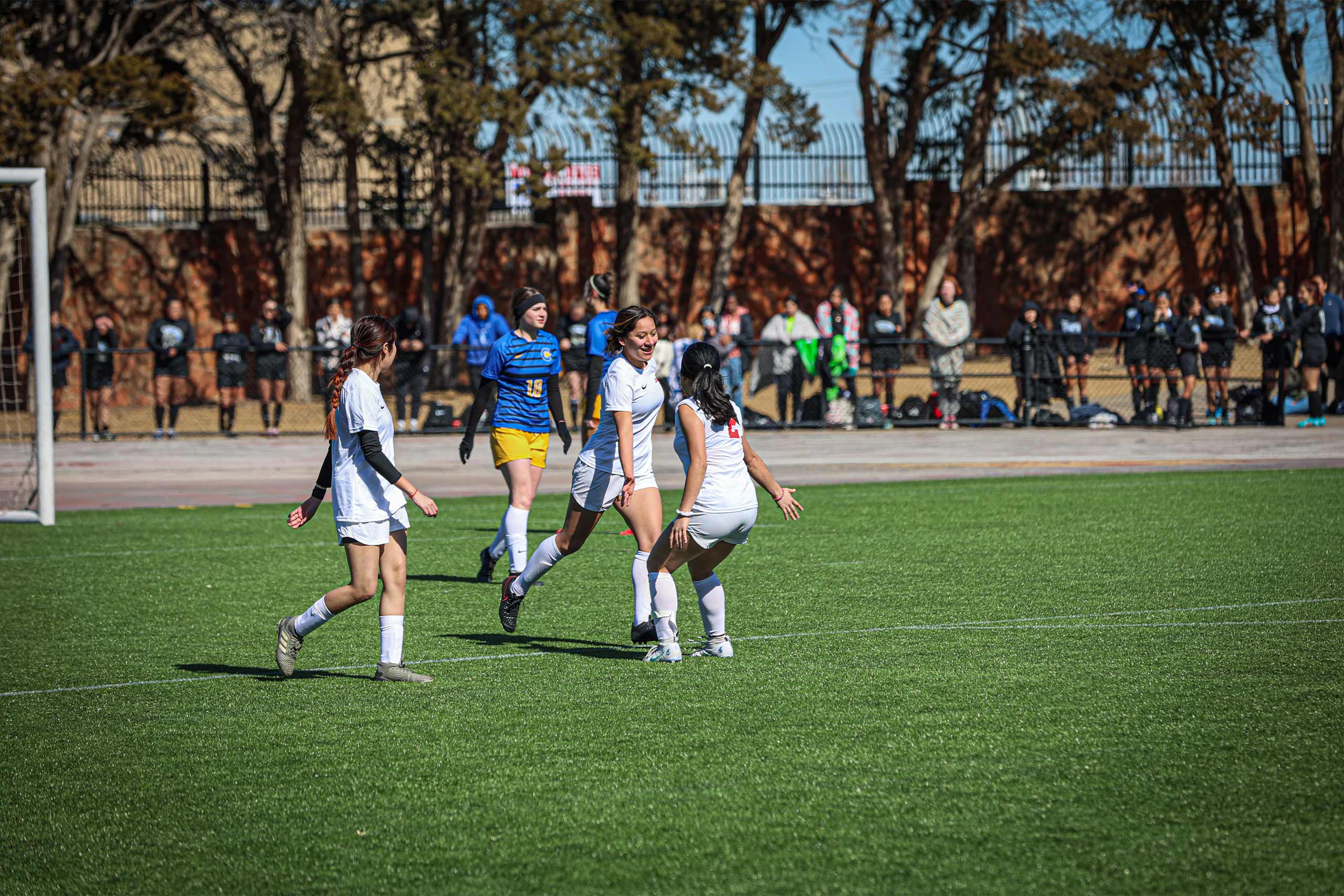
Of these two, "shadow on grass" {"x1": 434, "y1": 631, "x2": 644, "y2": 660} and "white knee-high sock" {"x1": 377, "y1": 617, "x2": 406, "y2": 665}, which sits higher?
"white knee-high sock" {"x1": 377, "y1": 617, "x2": 406, "y2": 665}

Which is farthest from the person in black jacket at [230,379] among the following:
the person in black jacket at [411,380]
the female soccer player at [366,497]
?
the female soccer player at [366,497]

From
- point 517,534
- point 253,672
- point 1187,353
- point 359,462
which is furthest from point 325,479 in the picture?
point 1187,353

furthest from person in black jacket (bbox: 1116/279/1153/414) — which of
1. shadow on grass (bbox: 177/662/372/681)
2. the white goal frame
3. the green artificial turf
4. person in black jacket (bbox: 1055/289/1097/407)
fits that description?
shadow on grass (bbox: 177/662/372/681)

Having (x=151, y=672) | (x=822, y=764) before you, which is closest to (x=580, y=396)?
(x=151, y=672)

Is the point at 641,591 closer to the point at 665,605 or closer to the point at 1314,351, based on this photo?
the point at 665,605

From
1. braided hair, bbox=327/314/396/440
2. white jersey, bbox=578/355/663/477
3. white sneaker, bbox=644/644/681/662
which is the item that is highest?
braided hair, bbox=327/314/396/440

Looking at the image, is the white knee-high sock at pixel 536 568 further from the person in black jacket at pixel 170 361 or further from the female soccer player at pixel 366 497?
the person in black jacket at pixel 170 361

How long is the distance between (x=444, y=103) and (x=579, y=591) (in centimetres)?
1871

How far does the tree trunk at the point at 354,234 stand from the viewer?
3041 centimetres

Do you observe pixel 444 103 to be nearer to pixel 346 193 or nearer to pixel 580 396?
pixel 346 193

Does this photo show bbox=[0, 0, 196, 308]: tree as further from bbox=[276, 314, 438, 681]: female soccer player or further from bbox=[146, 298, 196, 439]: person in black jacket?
bbox=[276, 314, 438, 681]: female soccer player

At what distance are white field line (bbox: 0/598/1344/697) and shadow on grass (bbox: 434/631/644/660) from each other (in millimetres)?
93

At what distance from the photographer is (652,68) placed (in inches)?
1117

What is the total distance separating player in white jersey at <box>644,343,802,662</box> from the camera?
665cm
